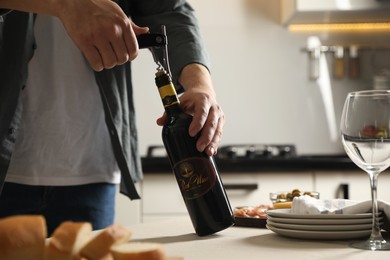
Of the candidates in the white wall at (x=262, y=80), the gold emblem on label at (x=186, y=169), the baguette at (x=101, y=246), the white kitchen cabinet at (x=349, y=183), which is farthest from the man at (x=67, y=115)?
the white wall at (x=262, y=80)

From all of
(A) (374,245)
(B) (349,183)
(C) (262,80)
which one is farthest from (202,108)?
(C) (262,80)

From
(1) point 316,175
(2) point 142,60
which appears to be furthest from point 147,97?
(1) point 316,175

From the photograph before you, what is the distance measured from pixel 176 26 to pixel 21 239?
932mm

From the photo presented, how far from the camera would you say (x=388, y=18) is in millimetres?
2908

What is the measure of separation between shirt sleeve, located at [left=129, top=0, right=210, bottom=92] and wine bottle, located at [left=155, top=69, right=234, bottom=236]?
1.09ft

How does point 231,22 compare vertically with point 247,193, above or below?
above

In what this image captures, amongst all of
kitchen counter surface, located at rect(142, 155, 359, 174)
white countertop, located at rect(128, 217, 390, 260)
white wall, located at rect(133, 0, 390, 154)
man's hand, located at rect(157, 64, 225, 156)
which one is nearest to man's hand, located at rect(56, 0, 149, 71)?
man's hand, located at rect(157, 64, 225, 156)

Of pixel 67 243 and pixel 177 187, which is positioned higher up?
pixel 67 243

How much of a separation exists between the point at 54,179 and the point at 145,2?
1.54ft

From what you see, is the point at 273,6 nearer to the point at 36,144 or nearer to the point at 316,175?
the point at 316,175

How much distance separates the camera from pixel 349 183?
2.35 metres

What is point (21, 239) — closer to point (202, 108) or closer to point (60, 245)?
point (60, 245)

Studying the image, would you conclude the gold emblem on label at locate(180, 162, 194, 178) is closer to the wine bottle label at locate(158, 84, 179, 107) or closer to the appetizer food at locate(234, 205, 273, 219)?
the wine bottle label at locate(158, 84, 179, 107)

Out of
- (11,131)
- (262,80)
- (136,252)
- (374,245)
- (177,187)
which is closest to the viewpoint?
(136,252)
